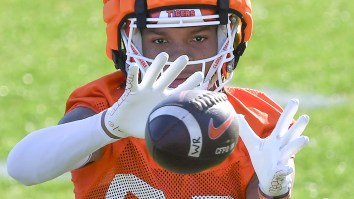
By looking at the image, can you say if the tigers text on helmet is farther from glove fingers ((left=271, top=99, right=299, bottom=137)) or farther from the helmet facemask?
glove fingers ((left=271, top=99, right=299, bottom=137))

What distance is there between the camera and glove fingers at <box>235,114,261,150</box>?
4340 mm

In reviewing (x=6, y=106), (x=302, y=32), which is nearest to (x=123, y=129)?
(x=6, y=106)

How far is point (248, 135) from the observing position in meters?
4.36

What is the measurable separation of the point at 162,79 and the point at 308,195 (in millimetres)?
3118

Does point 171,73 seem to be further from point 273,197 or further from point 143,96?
point 273,197

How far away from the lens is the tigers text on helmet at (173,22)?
15.5 feet

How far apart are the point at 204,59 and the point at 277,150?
0.66m

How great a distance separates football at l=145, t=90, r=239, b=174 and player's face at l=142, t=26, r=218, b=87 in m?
0.62

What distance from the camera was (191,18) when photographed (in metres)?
4.72

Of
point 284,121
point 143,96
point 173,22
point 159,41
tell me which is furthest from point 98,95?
point 284,121

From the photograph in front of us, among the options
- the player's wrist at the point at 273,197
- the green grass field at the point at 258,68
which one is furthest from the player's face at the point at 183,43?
the green grass field at the point at 258,68

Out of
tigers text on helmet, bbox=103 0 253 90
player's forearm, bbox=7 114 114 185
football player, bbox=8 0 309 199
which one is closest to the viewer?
player's forearm, bbox=7 114 114 185

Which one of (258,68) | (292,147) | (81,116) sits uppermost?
(292,147)

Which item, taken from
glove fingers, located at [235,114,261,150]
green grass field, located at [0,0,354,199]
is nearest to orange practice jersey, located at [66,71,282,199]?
glove fingers, located at [235,114,261,150]
